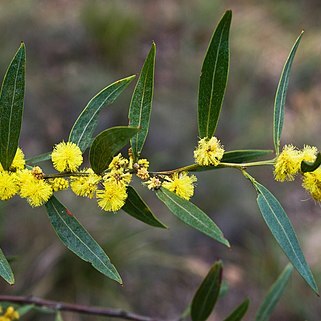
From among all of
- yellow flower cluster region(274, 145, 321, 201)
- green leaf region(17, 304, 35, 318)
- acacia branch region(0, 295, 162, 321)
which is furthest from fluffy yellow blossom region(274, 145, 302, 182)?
green leaf region(17, 304, 35, 318)

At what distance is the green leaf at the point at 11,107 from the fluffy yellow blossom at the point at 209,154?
0.26 meters

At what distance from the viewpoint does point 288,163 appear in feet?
2.24

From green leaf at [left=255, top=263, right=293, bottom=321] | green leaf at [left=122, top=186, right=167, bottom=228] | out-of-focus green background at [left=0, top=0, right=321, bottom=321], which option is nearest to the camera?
green leaf at [left=122, top=186, right=167, bottom=228]

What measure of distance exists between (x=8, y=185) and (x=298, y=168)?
1.33ft

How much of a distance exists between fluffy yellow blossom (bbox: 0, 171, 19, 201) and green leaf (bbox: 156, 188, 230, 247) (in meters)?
0.20

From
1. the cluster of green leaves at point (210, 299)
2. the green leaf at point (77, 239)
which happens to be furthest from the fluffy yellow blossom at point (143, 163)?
the cluster of green leaves at point (210, 299)

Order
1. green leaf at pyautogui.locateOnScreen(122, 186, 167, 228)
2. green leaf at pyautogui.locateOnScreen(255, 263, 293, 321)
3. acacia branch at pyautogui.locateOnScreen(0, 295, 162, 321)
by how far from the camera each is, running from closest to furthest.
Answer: green leaf at pyautogui.locateOnScreen(122, 186, 167, 228) < acacia branch at pyautogui.locateOnScreen(0, 295, 162, 321) < green leaf at pyautogui.locateOnScreen(255, 263, 293, 321)

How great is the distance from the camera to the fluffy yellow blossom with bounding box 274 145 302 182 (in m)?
0.68

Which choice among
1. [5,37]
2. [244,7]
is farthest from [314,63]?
[5,37]

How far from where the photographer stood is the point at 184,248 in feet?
10.9

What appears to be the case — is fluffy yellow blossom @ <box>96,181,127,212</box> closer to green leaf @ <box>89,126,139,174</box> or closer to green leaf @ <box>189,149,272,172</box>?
green leaf @ <box>89,126,139,174</box>

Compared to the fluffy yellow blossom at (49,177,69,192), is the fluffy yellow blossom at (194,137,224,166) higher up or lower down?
higher up

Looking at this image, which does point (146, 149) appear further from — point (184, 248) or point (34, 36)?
point (34, 36)

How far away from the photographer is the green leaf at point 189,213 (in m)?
0.66
